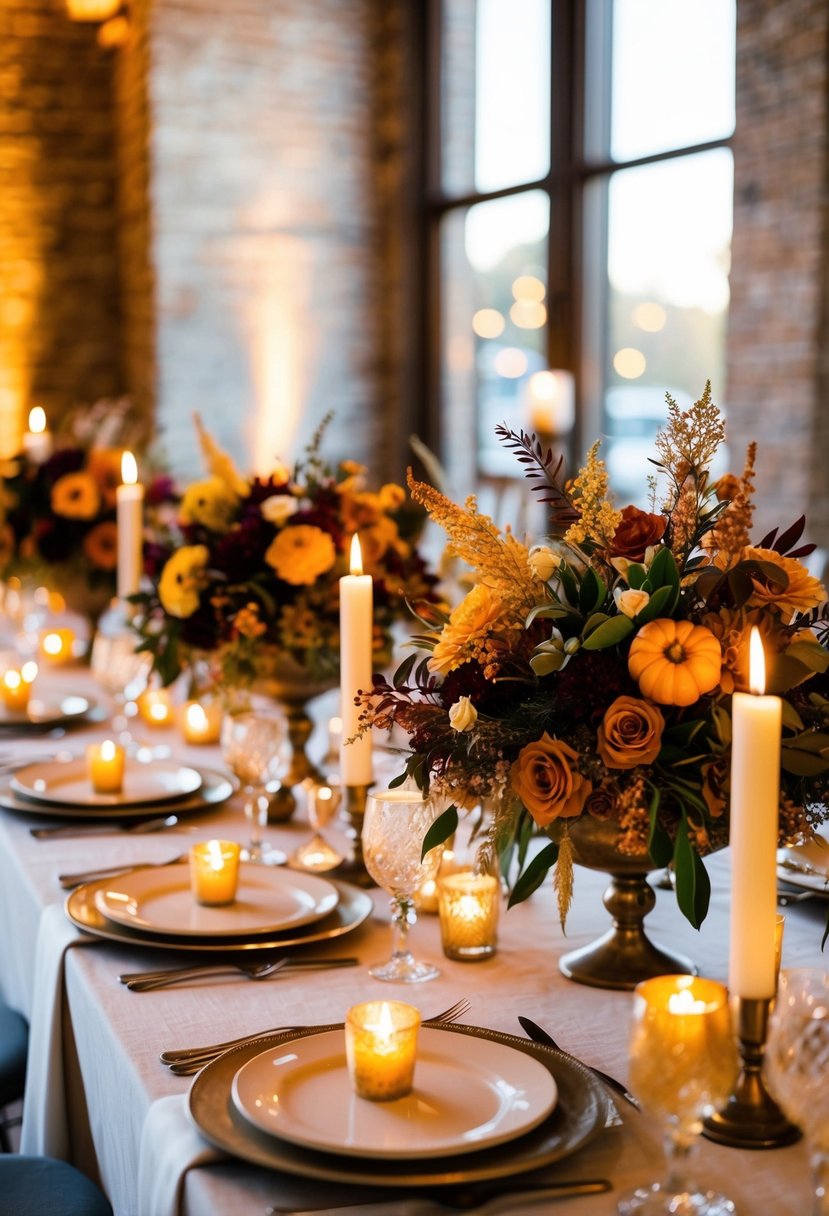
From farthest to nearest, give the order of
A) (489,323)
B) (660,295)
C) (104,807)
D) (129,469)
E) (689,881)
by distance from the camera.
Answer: (489,323) → (660,295) → (129,469) → (104,807) → (689,881)

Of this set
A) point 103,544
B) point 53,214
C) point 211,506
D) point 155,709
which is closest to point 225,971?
point 211,506

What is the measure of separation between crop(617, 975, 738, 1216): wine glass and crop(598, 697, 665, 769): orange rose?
0.30m

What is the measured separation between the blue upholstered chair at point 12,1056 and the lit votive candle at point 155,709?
751 millimetres

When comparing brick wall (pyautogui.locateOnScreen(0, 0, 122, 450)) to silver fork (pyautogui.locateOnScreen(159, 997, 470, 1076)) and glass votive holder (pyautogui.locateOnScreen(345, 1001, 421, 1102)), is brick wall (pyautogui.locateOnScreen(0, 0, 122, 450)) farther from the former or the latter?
glass votive holder (pyautogui.locateOnScreen(345, 1001, 421, 1102))

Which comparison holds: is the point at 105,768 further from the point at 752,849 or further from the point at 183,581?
the point at 752,849

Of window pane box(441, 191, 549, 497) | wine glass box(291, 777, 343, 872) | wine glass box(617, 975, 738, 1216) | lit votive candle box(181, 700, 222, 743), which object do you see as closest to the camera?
wine glass box(617, 975, 738, 1216)

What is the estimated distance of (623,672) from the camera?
3.87ft

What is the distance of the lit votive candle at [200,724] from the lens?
2361 millimetres

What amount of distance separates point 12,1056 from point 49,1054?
39 cm

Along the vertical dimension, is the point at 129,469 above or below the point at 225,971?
above

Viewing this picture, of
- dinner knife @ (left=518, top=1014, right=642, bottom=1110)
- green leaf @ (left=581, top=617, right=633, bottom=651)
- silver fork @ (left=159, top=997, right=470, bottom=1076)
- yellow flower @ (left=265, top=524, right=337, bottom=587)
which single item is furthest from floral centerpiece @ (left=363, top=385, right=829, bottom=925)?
yellow flower @ (left=265, top=524, right=337, bottom=587)

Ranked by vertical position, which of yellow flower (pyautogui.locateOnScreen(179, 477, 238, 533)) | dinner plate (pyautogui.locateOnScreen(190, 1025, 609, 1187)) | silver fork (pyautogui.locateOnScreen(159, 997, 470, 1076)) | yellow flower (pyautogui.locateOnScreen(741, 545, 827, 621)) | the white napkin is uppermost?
yellow flower (pyautogui.locateOnScreen(179, 477, 238, 533))

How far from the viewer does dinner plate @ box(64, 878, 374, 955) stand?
1.37m

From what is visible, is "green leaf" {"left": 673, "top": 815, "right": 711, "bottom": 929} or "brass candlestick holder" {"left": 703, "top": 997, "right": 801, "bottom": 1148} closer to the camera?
"brass candlestick holder" {"left": 703, "top": 997, "right": 801, "bottom": 1148}
